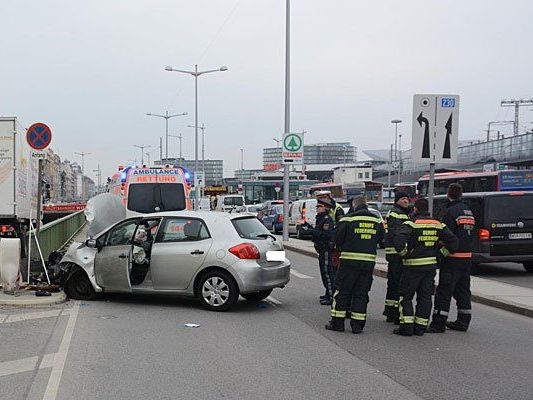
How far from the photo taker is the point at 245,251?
9.13 metres

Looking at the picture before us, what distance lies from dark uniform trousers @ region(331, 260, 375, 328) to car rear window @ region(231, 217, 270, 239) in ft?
6.43

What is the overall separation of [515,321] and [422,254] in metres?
2.41

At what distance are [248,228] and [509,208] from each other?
7.15m

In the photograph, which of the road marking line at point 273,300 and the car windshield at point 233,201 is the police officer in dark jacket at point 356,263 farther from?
the car windshield at point 233,201

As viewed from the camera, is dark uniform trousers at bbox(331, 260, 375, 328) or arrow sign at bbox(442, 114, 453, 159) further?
arrow sign at bbox(442, 114, 453, 159)

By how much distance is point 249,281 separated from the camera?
905cm

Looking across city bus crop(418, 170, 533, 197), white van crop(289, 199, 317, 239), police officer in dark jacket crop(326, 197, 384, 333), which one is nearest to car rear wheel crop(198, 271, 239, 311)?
police officer in dark jacket crop(326, 197, 384, 333)

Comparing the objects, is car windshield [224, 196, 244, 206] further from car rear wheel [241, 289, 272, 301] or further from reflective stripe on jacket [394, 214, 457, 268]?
reflective stripe on jacket [394, 214, 457, 268]

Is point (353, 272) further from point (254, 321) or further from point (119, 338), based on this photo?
point (119, 338)

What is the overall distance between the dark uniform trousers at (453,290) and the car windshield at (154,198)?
9.49 metres

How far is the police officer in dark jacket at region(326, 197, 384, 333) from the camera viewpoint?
311 inches

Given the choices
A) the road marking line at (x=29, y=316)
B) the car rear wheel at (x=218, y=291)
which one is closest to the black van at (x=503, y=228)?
the car rear wheel at (x=218, y=291)

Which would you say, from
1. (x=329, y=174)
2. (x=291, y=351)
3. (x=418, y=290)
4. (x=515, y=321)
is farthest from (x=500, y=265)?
(x=329, y=174)

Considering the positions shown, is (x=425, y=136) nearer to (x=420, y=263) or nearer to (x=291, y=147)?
(x=420, y=263)
